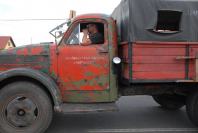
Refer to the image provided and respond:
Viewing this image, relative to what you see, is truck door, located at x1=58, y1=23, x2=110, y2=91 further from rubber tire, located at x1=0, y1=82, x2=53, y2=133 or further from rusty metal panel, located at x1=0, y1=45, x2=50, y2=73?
rubber tire, located at x1=0, y1=82, x2=53, y2=133

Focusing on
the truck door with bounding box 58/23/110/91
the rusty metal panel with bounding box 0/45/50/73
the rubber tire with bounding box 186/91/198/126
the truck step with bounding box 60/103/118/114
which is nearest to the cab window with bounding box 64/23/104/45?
the truck door with bounding box 58/23/110/91

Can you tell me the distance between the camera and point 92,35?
592cm

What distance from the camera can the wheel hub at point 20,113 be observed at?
5446 millimetres

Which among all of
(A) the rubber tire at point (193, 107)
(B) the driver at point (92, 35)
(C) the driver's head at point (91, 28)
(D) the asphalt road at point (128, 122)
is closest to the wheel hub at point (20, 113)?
(D) the asphalt road at point (128, 122)

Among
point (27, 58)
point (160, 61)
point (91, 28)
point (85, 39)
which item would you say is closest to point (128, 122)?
point (160, 61)

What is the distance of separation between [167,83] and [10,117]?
9.46 ft

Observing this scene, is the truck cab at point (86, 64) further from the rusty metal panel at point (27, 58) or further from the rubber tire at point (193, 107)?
the rubber tire at point (193, 107)

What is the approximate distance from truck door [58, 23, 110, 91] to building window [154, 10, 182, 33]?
1.12 m

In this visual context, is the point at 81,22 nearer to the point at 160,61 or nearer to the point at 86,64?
the point at 86,64

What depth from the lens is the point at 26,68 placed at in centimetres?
559

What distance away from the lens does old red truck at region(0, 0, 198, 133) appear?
5457 mm

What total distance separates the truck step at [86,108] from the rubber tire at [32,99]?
11.9 inches

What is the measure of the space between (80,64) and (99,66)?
0.35 metres

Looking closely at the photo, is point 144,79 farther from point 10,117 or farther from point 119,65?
point 10,117
